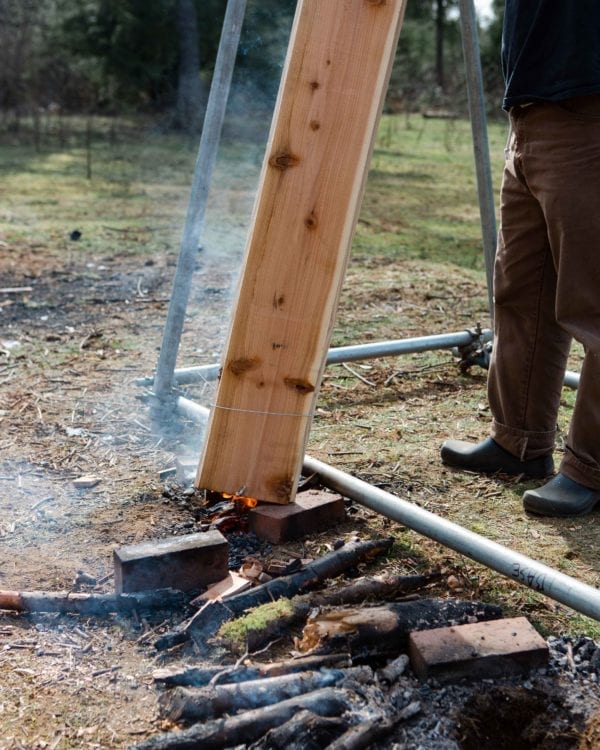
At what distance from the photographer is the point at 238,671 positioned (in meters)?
2.16

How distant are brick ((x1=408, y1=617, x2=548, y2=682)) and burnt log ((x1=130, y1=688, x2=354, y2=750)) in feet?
0.81

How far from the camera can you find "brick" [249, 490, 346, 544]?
9.64 ft

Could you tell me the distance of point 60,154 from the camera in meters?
14.9

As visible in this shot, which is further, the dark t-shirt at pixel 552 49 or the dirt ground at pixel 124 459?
the dark t-shirt at pixel 552 49

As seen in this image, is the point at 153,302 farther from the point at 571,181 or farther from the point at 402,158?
the point at 402,158

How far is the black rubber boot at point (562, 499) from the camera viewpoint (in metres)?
3.21

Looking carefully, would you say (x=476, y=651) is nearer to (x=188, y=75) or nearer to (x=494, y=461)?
A: (x=494, y=461)

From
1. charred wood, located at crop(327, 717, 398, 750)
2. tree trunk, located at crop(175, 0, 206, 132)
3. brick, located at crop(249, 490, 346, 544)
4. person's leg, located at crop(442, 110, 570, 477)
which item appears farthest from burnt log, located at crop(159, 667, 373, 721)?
tree trunk, located at crop(175, 0, 206, 132)

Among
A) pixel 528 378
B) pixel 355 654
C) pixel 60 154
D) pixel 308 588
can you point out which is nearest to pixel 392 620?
pixel 355 654

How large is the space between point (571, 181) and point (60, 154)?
1310 cm

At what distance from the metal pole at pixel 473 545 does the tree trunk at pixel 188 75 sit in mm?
16208

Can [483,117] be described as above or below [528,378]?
above

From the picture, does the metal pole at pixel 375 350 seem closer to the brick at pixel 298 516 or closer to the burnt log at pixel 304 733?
the brick at pixel 298 516

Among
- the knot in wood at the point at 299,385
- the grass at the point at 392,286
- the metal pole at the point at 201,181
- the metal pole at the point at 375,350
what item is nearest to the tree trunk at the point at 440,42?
the grass at the point at 392,286
